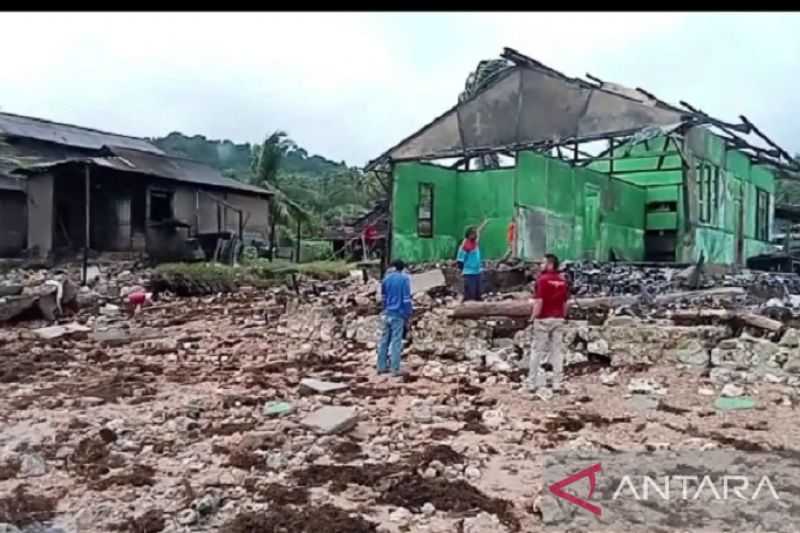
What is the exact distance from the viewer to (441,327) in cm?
955

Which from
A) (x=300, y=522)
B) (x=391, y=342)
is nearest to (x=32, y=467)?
(x=300, y=522)

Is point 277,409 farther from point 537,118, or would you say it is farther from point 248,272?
point 248,272

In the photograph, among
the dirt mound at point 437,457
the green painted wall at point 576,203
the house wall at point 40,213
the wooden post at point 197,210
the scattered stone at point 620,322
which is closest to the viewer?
the dirt mound at point 437,457

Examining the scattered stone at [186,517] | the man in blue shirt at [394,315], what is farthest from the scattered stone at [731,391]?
the scattered stone at [186,517]

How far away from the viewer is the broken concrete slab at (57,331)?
35.8 ft

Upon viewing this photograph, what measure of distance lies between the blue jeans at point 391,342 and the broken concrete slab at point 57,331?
571 cm

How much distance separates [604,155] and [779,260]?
594 centimetres

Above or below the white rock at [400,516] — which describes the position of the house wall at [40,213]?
above

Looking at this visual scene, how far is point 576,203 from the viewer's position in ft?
48.7

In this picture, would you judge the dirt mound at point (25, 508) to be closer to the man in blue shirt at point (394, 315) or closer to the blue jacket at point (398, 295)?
the man in blue shirt at point (394, 315)

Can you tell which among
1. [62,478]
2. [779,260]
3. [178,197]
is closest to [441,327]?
[62,478]

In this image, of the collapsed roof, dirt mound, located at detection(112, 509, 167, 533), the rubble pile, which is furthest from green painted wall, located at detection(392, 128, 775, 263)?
dirt mound, located at detection(112, 509, 167, 533)

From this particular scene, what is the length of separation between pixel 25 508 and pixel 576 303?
7401 mm

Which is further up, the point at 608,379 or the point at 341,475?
the point at 608,379
